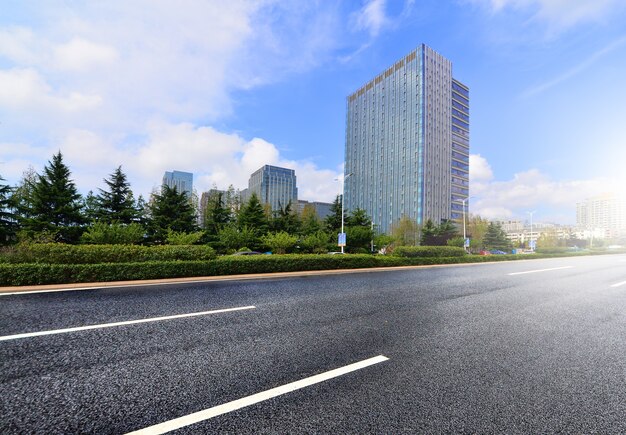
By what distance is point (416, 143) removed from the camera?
94.7m

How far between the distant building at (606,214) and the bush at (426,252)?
117 metres

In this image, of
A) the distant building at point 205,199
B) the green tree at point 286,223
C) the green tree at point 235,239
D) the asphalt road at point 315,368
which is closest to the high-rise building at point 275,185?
the distant building at point 205,199

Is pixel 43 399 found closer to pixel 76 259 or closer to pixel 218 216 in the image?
pixel 76 259

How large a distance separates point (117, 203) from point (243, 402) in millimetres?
33611

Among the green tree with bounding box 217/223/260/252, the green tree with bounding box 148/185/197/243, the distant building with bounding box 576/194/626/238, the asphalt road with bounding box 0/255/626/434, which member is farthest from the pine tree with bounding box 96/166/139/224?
the distant building with bounding box 576/194/626/238

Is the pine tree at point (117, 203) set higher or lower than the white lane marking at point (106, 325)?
higher

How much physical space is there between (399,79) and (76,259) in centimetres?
11419

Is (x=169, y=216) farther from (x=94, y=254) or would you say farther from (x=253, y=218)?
(x=94, y=254)

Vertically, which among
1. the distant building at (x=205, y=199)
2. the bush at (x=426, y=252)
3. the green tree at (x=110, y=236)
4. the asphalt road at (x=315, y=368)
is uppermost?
the distant building at (x=205, y=199)

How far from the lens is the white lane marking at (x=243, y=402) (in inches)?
84.7

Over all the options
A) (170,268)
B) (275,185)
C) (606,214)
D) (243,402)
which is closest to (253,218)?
(170,268)

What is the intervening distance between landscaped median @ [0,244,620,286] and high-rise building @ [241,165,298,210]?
3485 inches

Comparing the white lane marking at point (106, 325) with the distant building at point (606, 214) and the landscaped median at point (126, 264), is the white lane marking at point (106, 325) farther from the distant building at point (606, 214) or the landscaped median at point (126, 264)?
the distant building at point (606, 214)

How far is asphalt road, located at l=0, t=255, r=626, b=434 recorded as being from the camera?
91.1 inches
